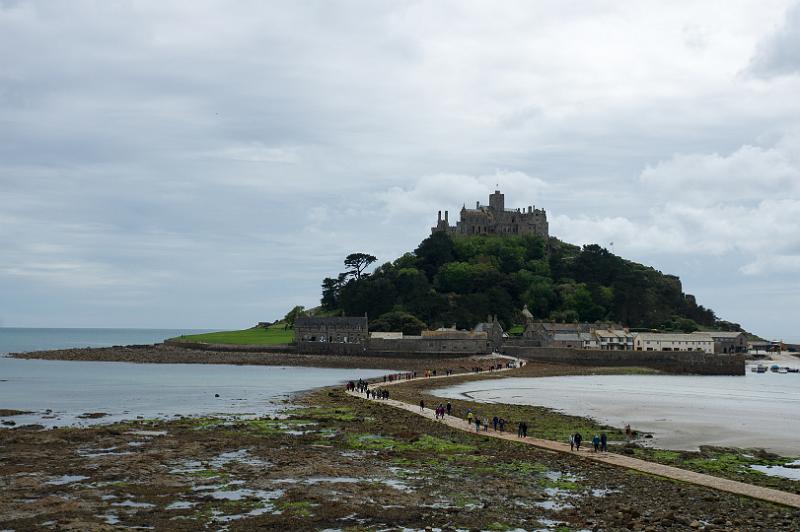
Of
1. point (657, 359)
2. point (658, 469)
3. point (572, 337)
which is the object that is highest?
point (572, 337)

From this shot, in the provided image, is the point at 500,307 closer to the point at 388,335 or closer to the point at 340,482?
the point at 388,335

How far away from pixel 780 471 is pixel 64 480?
21663mm

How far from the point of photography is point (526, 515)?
19.0 meters

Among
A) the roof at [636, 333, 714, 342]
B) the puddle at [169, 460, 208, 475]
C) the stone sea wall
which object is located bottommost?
the puddle at [169, 460, 208, 475]

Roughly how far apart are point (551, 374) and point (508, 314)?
33871 mm

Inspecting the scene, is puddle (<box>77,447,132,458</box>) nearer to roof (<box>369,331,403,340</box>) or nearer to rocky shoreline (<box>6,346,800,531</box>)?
rocky shoreline (<box>6,346,800,531</box>)

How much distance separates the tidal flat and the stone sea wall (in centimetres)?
5641

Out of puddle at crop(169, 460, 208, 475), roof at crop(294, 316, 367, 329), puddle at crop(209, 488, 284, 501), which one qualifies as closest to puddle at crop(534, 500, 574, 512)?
puddle at crop(209, 488, 284, 501)

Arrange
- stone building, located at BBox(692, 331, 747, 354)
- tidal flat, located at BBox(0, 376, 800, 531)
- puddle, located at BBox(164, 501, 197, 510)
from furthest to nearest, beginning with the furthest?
1. stone building, located at BBox(692, 331, 747, 354)
2. puddle, located at BBox(164, 501, 197, 510)
3. tidal flat, located at BBox(0, 376, 800, 531)

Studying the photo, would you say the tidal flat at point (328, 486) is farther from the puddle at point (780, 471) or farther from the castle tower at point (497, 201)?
the castle tower at point (497, 201)

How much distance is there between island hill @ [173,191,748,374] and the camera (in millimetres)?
93750

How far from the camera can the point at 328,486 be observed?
72.3 feet

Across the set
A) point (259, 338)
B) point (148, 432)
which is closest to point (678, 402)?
point (148, 432)

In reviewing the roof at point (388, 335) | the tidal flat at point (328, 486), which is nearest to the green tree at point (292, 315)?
the roof at point (388, 335)
